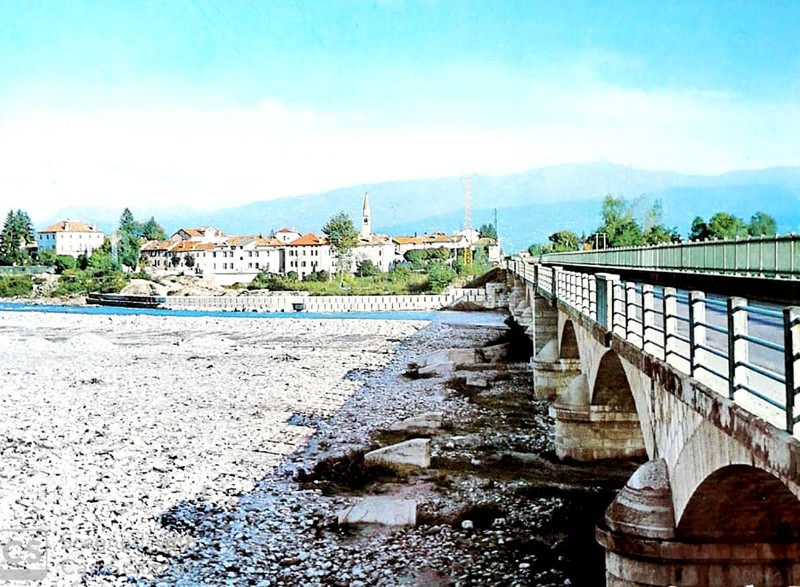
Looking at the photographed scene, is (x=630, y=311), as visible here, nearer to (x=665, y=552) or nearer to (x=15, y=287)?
(x=665, y=552)

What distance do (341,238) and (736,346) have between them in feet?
491

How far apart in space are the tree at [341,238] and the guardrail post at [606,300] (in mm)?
134244

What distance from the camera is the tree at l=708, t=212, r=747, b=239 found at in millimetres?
77594

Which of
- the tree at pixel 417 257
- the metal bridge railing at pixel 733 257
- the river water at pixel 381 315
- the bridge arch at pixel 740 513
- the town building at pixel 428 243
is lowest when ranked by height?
the river water at pixel 381 315

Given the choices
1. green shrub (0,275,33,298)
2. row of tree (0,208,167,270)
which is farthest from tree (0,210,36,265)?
green shrub (0,275,33,298)

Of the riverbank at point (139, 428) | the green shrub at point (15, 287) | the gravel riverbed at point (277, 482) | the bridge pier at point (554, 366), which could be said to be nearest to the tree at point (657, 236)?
the riverbank at point (139, 428)

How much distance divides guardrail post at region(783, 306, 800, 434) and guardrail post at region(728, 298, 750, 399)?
103 centimetres

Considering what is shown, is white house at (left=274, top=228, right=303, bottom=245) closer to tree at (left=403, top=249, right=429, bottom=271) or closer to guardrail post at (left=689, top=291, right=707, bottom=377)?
tree at (left=403, top=249, right=429, bottom=271)

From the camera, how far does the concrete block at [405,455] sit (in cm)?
2097

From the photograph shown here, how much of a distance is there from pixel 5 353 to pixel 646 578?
162 feet

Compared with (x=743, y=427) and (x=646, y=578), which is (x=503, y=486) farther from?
(x=743, y=427)

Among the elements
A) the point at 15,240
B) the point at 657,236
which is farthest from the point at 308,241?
the point at 657,236

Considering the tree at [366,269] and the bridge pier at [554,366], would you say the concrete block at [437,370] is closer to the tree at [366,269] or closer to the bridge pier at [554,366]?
the bridge pier at [554,366]

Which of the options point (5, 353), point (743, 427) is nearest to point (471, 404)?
point (743, 427)
